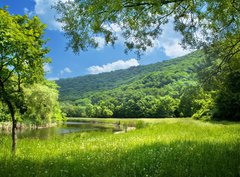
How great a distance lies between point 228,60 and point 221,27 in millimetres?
2822

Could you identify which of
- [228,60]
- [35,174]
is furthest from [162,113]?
[35,174]

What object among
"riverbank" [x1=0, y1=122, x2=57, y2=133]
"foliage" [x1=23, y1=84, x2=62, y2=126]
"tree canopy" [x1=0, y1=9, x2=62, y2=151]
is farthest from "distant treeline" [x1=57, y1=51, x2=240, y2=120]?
"foliage" [x1=23, y1=84, x2=62, y2=126]

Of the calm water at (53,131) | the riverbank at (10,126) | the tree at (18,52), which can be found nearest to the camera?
the tree at (18,52)

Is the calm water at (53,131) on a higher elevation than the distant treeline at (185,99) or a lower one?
lower

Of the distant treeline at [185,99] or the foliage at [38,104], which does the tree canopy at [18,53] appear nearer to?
the distant treeline at [185,99]

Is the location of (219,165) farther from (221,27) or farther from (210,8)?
(221,27)

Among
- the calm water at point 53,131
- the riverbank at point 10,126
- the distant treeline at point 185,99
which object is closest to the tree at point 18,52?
the distant treeline at point 185,99

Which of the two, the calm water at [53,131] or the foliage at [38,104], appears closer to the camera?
the calm water at [53,131]

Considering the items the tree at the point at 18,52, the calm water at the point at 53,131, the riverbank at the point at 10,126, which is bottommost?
the calm water at the point at 53,131

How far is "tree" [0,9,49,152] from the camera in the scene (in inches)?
341

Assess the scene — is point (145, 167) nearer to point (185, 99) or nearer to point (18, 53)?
point (18, 53)

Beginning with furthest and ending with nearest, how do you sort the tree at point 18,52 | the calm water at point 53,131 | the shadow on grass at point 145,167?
the calm water at point 53,131 < the tree at point 18,52 < the shadow on grass at point 145,167

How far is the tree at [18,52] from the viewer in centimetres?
867

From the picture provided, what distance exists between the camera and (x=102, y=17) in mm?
8516
